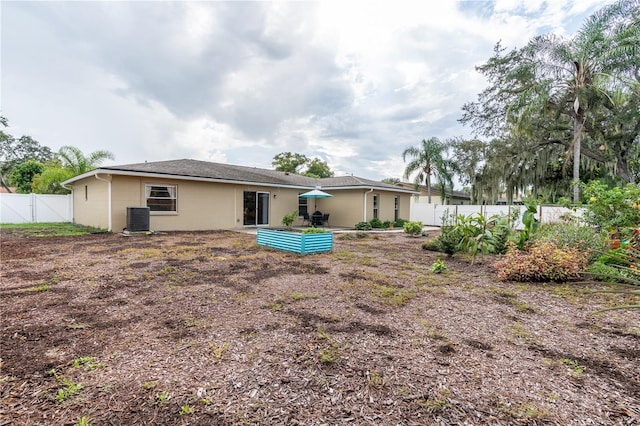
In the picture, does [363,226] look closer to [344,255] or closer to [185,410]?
[344,255]

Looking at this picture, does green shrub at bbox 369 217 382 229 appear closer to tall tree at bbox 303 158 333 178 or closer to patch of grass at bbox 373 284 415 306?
patch of grass at bbox 373 284 415 306

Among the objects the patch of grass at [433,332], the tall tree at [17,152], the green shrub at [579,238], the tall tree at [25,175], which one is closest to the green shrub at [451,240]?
the green shrub at [579,238]

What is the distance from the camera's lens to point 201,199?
42.1ft

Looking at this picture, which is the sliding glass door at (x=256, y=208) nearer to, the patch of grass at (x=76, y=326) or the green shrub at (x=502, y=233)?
the green shrub at (x=502, y=233)

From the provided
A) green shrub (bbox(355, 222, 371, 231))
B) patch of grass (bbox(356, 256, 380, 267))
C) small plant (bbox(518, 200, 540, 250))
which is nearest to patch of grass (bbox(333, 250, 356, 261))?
patch of grass (bbox(356, 256, 380, 267))

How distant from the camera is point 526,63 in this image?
15.1m

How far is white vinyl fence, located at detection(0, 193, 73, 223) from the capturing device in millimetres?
15383

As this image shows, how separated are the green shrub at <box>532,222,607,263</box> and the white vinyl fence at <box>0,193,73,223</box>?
21363mm

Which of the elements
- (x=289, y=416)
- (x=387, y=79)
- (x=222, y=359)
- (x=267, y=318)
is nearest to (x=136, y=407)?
(x=222, y=359)

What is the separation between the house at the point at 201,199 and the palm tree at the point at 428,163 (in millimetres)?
5168

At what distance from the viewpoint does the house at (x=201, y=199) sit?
11039 mm

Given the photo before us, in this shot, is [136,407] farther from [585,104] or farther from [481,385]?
[585,104]

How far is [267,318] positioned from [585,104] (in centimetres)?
1715

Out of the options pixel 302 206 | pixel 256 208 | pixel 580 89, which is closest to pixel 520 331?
pixel 256 208
